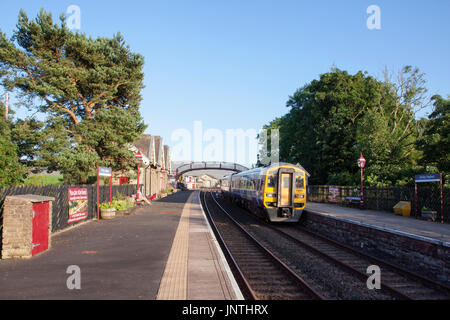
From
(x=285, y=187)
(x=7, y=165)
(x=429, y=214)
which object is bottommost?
(x=429, y=214)

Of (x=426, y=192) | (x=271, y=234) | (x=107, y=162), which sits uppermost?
(x=107, y=162)

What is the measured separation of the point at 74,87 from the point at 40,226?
1304 cm

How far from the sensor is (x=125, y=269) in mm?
7398

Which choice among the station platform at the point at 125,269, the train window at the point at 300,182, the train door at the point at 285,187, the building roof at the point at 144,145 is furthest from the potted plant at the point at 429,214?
the building roof at the point at 144,145

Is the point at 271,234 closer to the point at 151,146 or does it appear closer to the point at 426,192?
the point at 426,192

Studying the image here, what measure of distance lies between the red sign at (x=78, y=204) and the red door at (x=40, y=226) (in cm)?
429

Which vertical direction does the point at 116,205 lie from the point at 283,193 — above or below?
below

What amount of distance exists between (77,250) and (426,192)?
16.0m

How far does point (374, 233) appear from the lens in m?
11.7

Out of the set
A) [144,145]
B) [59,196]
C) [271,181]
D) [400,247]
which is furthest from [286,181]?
[144,145]

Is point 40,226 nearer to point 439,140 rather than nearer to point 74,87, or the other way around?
point 74,87

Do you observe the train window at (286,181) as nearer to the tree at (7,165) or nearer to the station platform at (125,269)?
the station platform at (125,269)

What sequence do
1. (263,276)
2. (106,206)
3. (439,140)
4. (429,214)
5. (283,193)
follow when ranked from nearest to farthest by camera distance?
(263,276) < (429,214) < (106,206) < (283,193) < (439,140)
